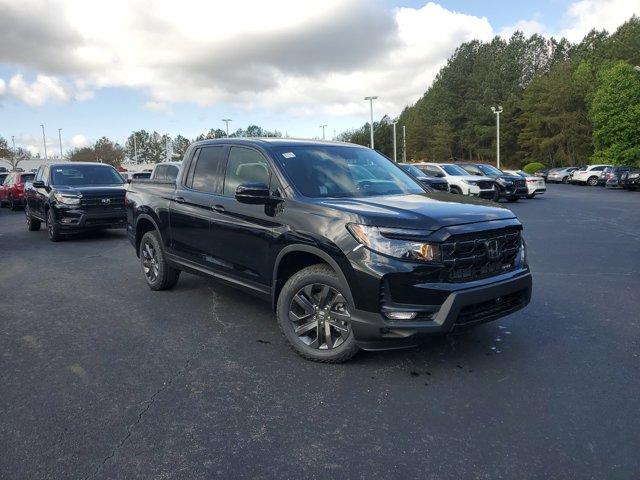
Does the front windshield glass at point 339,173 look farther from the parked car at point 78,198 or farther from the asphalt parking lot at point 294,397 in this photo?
the parked car at point 78,198

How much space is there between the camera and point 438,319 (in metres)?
3.67

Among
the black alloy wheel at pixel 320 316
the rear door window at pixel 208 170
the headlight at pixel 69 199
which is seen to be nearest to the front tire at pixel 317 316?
the black alloy wheel at pixel 320 316

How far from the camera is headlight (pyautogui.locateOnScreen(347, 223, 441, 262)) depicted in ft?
12.1

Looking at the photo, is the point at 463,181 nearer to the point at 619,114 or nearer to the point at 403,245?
the point at 403,245

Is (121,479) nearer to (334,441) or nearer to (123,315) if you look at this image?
(334,441)

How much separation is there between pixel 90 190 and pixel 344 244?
9.17 m

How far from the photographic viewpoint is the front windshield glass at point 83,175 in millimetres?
12008

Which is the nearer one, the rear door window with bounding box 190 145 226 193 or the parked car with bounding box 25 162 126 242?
the rear door window with bounding box 190 145 226 193

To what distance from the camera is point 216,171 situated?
5.46 metres

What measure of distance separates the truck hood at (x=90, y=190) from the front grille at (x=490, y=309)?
958cm

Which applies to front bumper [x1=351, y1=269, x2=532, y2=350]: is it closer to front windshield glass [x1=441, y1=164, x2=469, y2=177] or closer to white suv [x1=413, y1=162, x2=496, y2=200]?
white suv [x1=413, y1=162, x2=496, y2=200]

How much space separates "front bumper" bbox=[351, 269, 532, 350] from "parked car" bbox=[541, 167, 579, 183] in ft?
151

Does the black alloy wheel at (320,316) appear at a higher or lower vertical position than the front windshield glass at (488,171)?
lower

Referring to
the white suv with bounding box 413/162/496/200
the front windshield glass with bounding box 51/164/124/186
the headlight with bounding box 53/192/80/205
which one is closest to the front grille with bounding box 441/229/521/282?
the headlight with bounding box 53/192/80/205
